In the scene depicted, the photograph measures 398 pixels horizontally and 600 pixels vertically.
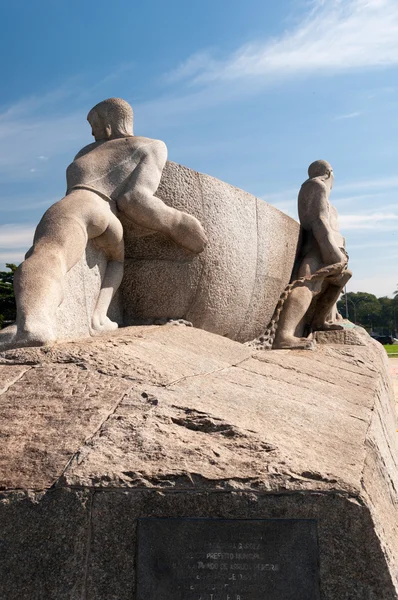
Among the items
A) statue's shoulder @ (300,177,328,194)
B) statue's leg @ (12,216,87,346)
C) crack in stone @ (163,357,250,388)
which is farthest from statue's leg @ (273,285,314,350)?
statue's leg @ (12,216,87,346)

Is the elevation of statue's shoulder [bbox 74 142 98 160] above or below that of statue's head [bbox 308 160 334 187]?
below

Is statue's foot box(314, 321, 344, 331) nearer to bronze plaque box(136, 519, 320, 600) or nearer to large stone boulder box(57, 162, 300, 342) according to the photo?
large stone boulder box(57, 162, 300, 342)

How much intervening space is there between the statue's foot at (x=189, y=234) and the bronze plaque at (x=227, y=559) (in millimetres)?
2434

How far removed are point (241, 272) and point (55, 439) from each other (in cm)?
280

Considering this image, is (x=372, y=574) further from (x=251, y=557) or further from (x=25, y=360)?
(x=25, y=360)

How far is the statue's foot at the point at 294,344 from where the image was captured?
484cm

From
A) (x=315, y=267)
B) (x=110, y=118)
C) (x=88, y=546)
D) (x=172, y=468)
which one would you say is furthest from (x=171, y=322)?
(x=88, y=546)

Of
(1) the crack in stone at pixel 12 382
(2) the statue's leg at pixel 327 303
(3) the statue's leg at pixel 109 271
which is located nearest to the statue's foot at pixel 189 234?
(3) the statue's leg at pixel 109 271

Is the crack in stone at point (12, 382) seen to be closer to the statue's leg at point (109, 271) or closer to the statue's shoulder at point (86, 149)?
the statue's leg at point (109, 271)

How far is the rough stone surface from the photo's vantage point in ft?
5.74

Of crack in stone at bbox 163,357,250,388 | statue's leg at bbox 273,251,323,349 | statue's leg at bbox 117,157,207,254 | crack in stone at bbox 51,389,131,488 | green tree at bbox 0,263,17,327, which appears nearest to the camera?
crack in stone at bbox 51,389,131,488

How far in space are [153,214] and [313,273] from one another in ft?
7.23

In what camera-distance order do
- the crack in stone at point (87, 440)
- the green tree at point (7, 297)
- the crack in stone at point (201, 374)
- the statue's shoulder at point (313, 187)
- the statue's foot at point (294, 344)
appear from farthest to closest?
the green tree at point (7, 297) → the statue's shoulder at point (313, 187) → the statue's foot at point (294, 344) → the crack in stone at point (201, 374) → the crack in stone at point (87, 440)

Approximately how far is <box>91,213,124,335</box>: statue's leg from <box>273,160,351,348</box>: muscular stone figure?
72.5 inches
